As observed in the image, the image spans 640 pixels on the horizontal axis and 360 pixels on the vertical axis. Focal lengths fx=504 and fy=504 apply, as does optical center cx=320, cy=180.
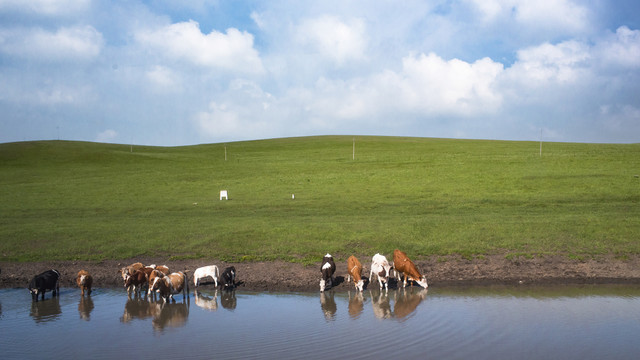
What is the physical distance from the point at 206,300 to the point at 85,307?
13.3 feet

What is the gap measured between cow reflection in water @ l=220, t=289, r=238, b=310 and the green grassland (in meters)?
4.50

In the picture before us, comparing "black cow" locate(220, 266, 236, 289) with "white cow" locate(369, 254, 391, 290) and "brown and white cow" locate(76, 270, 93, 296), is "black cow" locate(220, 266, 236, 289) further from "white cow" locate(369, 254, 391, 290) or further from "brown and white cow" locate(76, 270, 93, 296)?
"white cow" locate(369, 254, 391, 290)

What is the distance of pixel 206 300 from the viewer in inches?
715

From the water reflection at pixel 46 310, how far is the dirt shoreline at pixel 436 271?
280 centimetres

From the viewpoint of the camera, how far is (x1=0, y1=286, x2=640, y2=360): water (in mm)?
12594

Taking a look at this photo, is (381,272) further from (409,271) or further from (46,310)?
(46,310)

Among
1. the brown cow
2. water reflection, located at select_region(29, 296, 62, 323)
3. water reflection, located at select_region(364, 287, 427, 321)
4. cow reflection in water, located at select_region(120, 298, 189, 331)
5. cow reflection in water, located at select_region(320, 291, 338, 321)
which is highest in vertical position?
the brown cow

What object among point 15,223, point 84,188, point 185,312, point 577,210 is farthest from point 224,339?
point 84,188

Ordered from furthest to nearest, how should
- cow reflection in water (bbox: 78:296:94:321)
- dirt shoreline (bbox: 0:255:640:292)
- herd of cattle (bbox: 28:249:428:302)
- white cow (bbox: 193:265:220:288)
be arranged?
dirt shoreline (bbox: 0:255:640:292) → white cow (bbox: 193:265:220:288) → herd of cattle (bbox: 28:249:428:302) → cow reflection in water (bbox: 78:296:94:321)

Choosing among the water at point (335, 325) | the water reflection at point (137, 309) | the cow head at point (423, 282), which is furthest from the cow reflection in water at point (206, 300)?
the cow head at point (423, 282)

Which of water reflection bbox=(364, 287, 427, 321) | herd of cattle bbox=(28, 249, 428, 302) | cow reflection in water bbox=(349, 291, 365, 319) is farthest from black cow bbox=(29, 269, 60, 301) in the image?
water reflection bbox=(364, 287, 427, 321)

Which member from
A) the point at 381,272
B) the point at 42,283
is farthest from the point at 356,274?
the point at 42,283

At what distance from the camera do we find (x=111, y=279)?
2123cm

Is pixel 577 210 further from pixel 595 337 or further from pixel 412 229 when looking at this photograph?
pixel 595 337
